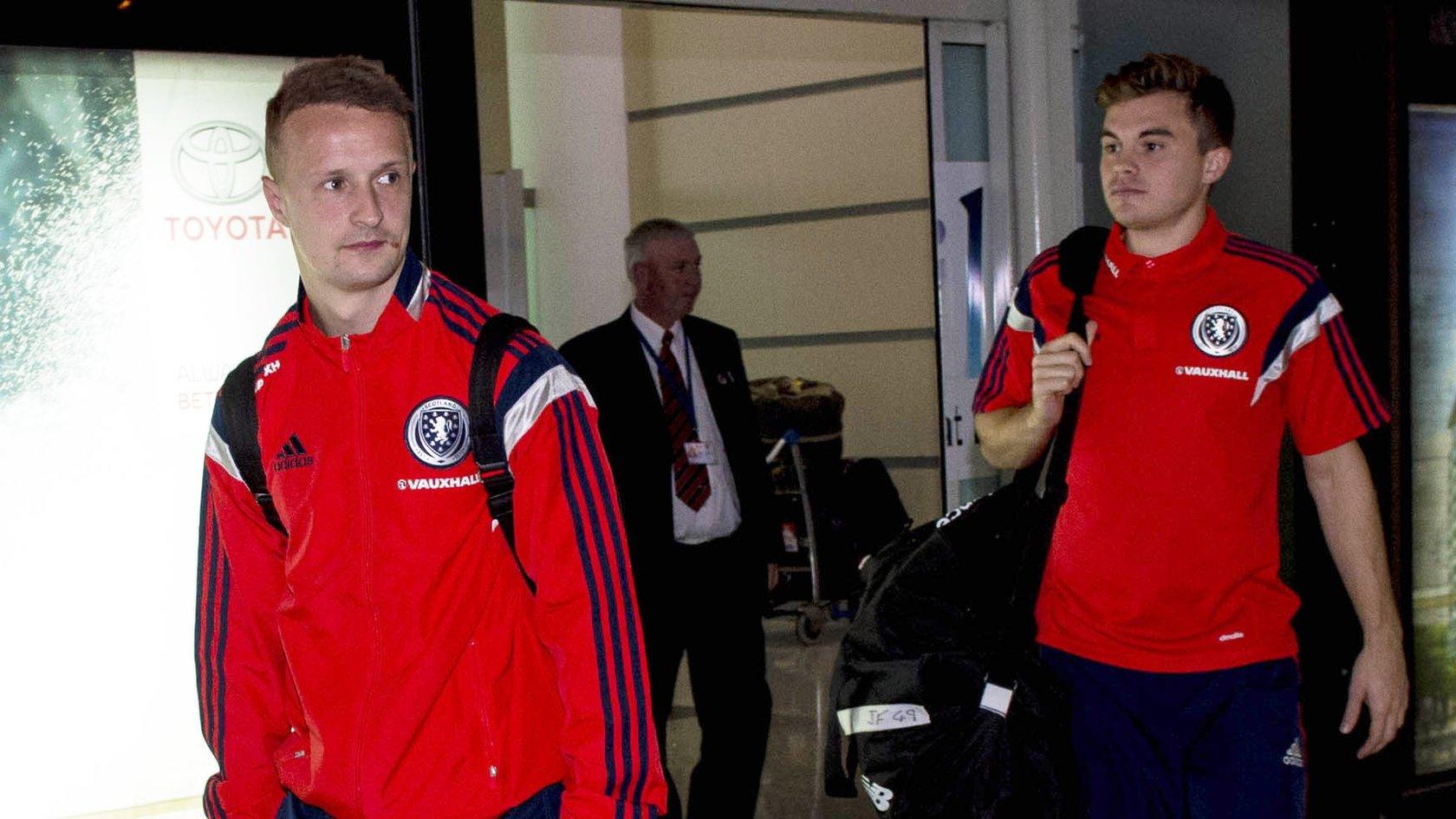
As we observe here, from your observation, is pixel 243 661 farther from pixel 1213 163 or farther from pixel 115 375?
pixel 1213 163

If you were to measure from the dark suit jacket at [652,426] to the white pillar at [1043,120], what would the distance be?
1.09 metres

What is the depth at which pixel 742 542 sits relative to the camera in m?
4.59

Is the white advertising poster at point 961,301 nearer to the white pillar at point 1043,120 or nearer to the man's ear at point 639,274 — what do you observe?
the white pillar at point 1043,120

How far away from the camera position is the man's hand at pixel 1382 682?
273 cm

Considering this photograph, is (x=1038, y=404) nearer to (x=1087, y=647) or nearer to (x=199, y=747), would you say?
(x=1087, y=647)

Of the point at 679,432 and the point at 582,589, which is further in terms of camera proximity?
the point at 679,432

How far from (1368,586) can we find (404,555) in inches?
71.0

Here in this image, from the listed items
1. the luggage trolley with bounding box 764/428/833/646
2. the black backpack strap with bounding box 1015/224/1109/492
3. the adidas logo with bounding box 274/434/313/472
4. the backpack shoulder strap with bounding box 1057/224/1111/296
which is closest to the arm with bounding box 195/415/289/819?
the adidas logo with bounding box 274/434/313/472

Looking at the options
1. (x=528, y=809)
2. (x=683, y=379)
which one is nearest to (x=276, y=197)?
(x=528, y=809)

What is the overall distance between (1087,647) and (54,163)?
242cm

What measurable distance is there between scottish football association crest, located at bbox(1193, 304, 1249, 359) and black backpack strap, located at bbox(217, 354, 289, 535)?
5.34ft

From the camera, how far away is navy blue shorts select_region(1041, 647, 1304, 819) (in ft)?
8.62

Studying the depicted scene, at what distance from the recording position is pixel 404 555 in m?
1.85

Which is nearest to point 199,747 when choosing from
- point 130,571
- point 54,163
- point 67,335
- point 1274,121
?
A: point 130,571
